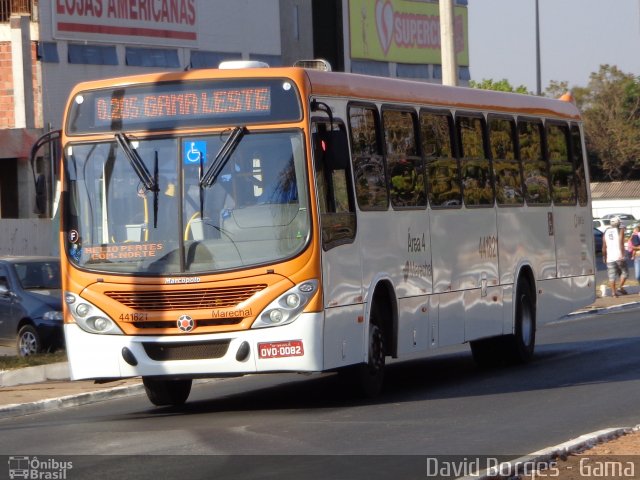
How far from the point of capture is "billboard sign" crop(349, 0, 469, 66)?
53.2 meters

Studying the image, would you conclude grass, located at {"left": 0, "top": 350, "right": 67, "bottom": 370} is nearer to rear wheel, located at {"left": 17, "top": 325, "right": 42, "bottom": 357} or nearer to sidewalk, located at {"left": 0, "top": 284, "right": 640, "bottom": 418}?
sidewalk, located at {"left": 0, "top": 284, "right": 640, "bottom": 418}

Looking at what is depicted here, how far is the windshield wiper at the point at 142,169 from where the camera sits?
12.3 metres

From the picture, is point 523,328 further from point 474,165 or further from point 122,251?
point 122,251

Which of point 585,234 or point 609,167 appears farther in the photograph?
point 609,167

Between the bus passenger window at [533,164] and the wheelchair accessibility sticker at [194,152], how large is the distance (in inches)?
237

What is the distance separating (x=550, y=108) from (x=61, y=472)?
35.6 feet

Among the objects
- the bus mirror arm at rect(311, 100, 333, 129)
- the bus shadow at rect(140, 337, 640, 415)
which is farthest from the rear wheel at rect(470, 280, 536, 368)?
the bus mirror arm at rect(311, 100, 333, 129)

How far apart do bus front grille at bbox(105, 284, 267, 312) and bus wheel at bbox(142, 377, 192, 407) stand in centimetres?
138

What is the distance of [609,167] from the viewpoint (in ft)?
300

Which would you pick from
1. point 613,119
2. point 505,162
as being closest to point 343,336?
point 505,162

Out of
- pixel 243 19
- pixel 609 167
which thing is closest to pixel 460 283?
pixel 243 19

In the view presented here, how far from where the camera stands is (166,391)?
13.7m

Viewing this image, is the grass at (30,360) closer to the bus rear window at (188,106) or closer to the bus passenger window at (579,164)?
the bus rear window at (188,106)

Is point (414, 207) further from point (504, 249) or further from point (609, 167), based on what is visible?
point (609, 167)
